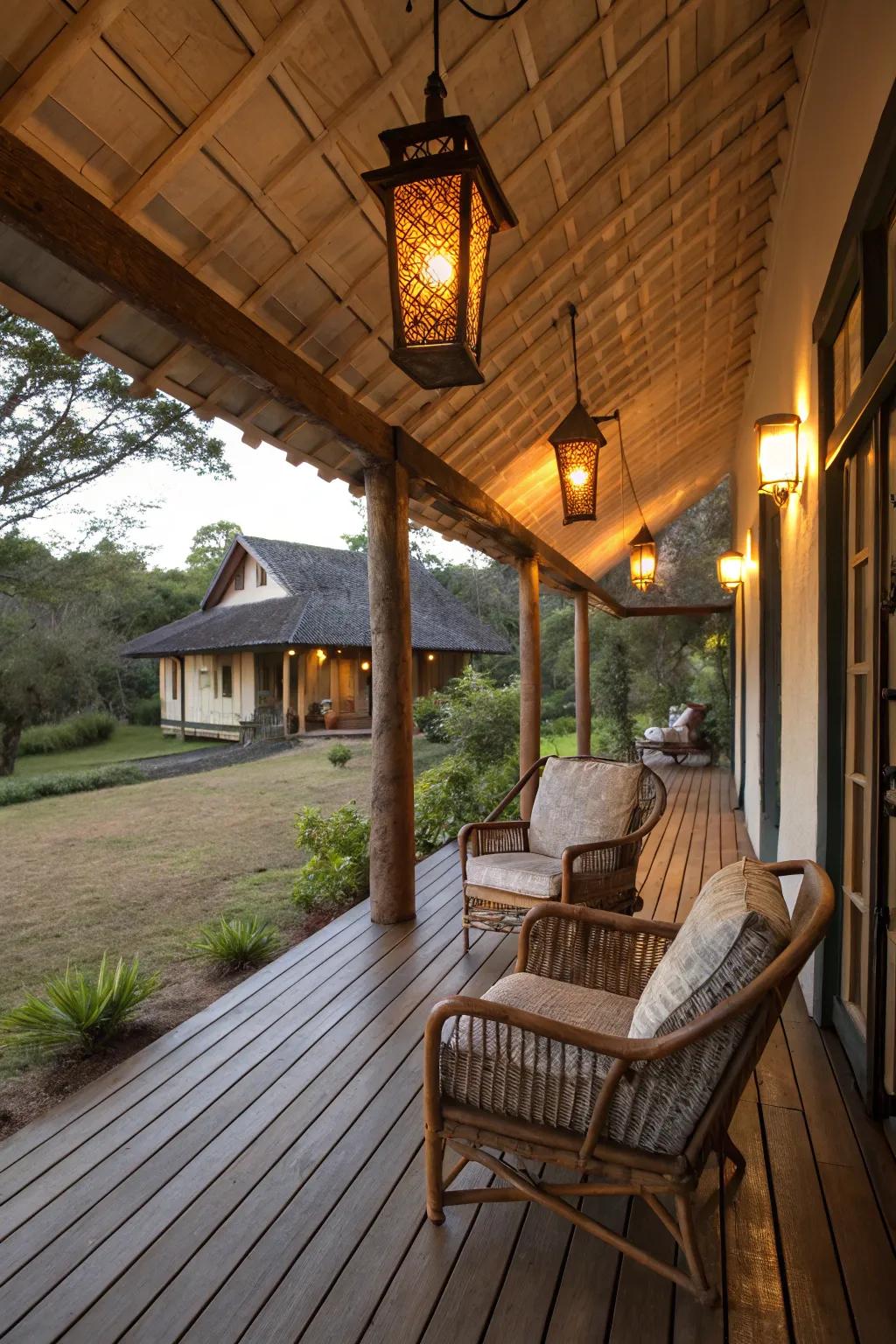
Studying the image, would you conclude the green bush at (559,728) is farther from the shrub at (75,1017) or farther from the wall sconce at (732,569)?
the shrub at (75,1017)

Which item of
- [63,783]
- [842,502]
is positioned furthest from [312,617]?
[842,502]

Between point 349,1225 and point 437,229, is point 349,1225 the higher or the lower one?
the lower one

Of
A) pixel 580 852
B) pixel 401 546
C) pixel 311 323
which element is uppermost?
pixel 311 323

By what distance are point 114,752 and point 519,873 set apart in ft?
57.6

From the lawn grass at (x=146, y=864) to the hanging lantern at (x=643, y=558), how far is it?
4652mm

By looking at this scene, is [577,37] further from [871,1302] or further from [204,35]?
[871,1302]

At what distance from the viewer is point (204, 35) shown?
2168 millimetres

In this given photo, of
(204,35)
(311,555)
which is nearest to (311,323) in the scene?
(204,35)

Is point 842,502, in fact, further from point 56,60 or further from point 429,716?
point 429,716

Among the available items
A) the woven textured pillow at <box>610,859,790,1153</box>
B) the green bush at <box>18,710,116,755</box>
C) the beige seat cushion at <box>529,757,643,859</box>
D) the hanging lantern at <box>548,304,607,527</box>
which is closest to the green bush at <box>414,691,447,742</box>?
the green bush at <box>18,710,116,755</box>

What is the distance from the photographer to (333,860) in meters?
5.48

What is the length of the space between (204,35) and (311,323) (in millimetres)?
1215

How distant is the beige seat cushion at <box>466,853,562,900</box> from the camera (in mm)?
3611

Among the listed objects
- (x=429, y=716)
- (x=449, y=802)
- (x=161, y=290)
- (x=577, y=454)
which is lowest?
(x=449, y=802)
